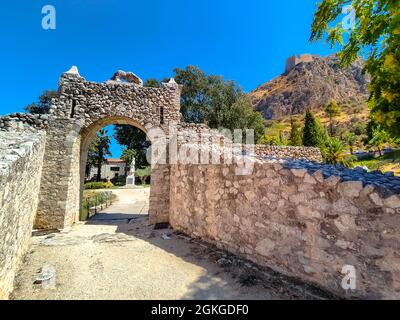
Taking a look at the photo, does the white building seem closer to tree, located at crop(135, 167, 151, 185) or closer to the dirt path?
tree, located at crop(135, 167, 151, 185)

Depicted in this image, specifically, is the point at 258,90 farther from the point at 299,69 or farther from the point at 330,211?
the point at 330,211

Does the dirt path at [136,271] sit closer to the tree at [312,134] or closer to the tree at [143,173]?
the tree at [143,173]

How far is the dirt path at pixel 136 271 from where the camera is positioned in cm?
347

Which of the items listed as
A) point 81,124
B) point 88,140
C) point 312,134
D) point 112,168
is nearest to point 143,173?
point 312,134

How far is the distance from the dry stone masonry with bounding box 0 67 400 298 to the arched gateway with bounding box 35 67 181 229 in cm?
3

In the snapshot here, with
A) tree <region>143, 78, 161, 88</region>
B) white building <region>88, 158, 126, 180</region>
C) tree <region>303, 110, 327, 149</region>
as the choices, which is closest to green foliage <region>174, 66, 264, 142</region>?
tree <region>143, 78, 161, 88</region>

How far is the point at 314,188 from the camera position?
3.46 m

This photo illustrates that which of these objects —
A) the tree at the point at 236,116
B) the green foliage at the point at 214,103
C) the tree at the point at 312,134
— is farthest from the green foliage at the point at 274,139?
the tree at the point at 312,134

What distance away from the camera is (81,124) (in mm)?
8023

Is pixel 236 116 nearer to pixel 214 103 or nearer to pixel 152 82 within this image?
pixel 214 103

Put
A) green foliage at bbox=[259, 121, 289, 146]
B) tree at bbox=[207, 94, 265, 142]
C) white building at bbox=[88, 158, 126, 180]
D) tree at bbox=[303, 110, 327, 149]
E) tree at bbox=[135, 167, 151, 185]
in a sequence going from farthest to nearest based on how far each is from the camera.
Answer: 1. white building at bbox=[88, 158, 126, 180]
2. tree at bbox=[135, 167, 151, 185]
3. green foliage at bbox=[259, 121, 289, 146]
4. tree at bbox=[303, 110, 327, 149]
5. tree at bbox=[207, 94, 265, 142]

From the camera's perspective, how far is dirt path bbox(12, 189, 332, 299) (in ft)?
11.4
